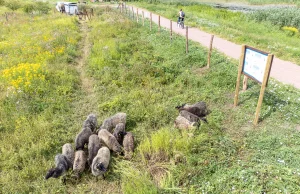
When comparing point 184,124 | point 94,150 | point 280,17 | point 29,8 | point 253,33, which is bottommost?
point 94,150

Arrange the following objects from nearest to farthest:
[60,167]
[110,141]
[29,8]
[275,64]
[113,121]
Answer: [60,167] < [110,141] < [113,121] < [275,64] < [29,8]

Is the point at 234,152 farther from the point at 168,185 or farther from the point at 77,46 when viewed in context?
the point at 77,46

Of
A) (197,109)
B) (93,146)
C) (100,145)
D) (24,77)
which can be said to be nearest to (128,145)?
(100,145)

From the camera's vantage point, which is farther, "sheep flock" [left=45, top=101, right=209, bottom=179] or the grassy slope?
the grassy slope

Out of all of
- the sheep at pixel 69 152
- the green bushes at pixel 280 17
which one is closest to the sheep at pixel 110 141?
the sheep at pixel 69 152

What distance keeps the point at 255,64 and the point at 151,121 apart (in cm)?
271

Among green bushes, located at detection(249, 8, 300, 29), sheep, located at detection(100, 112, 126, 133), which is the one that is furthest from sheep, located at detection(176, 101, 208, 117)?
green bushes, located at detection(249, 8, 300, 29)

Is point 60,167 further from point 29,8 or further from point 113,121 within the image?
point 29,8

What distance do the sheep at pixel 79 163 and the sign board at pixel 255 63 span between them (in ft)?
12.9

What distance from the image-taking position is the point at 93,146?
451 centimetres

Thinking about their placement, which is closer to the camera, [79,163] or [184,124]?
[79,163]

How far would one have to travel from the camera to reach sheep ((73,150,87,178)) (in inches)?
166

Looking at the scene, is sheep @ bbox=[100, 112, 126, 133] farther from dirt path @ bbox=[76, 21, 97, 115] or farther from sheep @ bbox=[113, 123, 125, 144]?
dirt path @ bbox=[76, 21, 97, 115]

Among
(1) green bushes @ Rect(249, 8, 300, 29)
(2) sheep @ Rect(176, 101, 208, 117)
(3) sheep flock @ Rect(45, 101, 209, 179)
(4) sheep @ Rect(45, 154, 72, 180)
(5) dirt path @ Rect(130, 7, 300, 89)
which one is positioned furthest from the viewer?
(1) green bushes @ Rect(249, 8, 300, 29)
